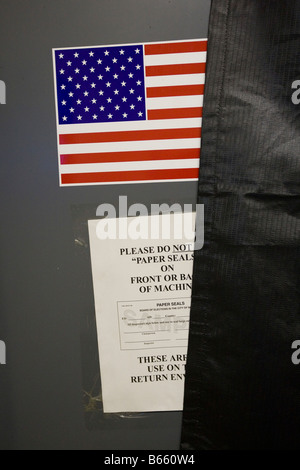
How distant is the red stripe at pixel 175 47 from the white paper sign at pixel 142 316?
1.43ft

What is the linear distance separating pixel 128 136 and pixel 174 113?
0.14 m

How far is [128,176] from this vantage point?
113 centimetres

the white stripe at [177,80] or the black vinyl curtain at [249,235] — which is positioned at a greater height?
the white stripe at [177,80]

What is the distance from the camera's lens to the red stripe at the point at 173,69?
1096mm

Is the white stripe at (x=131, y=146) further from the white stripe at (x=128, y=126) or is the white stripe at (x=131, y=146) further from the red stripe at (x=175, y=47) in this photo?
the red stripe at (x=175, y=47)

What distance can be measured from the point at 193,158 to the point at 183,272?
1.01 feet

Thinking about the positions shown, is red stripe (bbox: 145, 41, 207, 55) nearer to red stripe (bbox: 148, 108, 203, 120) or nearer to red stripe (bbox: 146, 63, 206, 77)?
red stripe (bbox: 146, 63, 206, 77)

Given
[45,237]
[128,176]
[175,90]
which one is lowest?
[45,237]

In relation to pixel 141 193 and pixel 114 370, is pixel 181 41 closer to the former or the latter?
pixel 141 193

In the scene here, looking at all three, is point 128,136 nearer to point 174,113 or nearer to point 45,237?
point 174,113


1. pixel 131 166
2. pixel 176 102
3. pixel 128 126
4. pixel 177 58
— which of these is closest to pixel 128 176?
pixel 131 166

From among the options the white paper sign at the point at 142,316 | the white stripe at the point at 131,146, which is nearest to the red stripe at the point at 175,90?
the white stripe at the point at 131,146

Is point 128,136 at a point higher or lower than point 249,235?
higher

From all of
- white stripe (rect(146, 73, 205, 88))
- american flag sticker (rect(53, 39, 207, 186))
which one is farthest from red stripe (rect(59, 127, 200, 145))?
white stripe (rect(146, 73, 205, 88))
